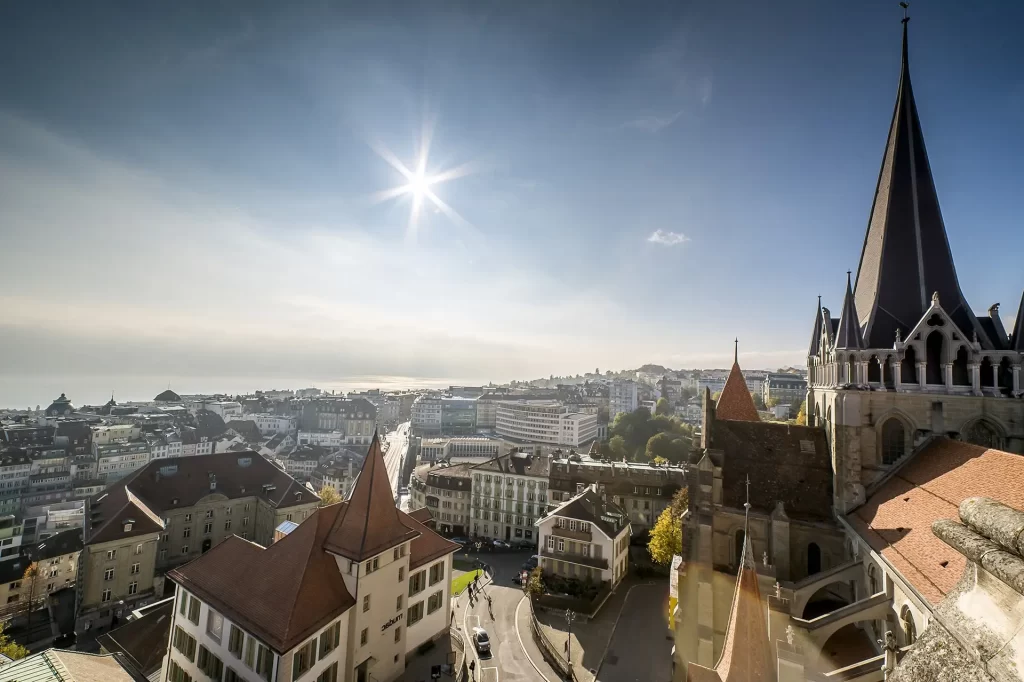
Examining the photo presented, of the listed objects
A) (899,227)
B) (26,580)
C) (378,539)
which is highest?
(899,227)

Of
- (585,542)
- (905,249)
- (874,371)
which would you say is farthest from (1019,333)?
(585,542)

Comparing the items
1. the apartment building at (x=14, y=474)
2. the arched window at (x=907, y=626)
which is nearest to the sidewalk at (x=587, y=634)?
the arched window at (x=907, y=626)

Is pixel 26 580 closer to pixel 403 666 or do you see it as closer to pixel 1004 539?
pixel 403 666

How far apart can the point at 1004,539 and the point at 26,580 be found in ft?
232

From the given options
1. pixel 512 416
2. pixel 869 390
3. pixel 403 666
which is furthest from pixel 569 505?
pixel 512 416

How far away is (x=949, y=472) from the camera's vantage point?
16.8 meters

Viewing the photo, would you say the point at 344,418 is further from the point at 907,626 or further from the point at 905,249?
the point at 907,626

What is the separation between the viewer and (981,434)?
19.6m

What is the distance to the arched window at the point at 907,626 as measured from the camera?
46.0 ft

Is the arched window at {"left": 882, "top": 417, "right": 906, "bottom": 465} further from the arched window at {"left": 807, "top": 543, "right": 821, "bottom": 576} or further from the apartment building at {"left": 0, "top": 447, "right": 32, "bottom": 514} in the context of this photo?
the apartment building at {"left": 0, "top": 447, "right": 32, "bottom": 514}

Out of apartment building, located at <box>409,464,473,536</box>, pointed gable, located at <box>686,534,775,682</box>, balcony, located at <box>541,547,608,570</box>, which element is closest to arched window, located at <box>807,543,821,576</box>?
pointed gable, located at <box>686,534,775,682</box>

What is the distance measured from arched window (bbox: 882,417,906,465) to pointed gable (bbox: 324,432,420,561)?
23.9 meters

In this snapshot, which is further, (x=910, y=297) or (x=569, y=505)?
(x=569, y=505)

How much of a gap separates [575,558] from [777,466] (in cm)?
2476
